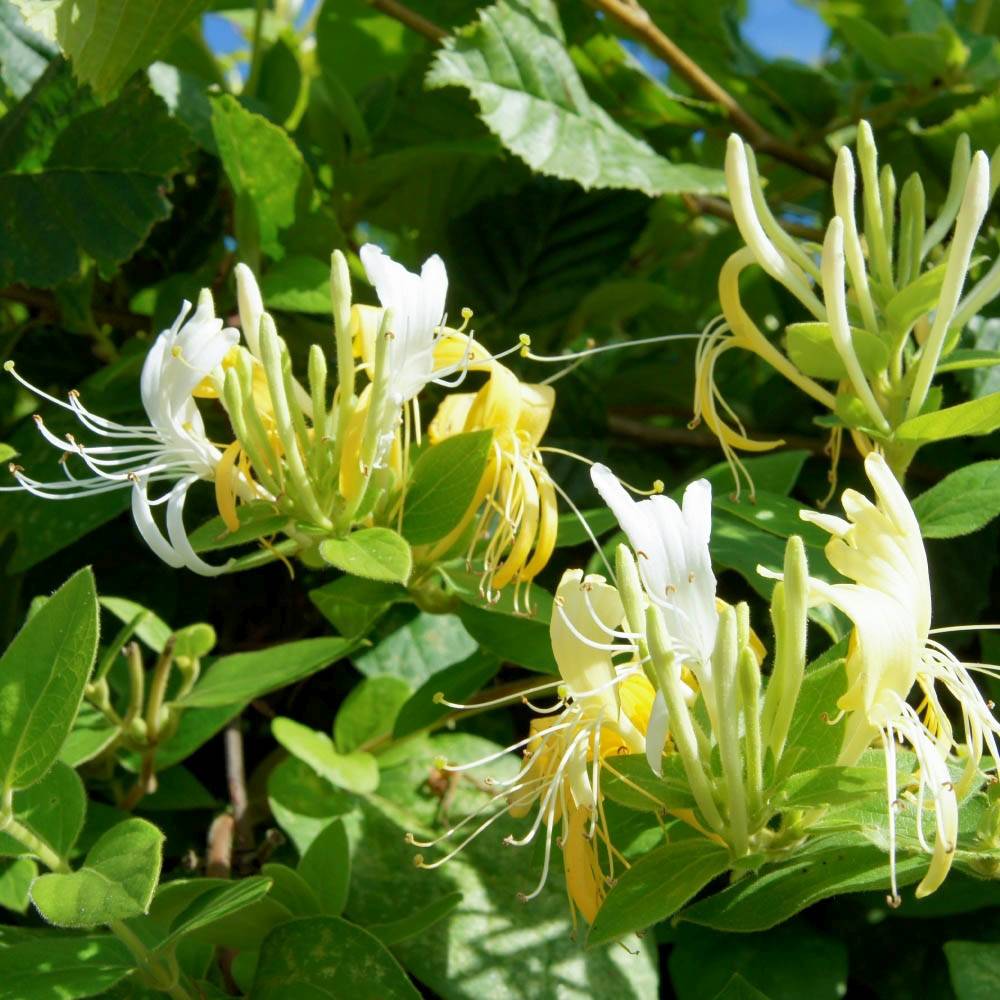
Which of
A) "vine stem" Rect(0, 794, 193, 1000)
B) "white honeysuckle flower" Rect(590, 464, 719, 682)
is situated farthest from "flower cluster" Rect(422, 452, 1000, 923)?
"vine stem" Rect(0, 794, 193, 1000)

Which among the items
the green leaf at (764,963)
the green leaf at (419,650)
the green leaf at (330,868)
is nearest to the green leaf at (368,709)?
the green leaf at (419,650)

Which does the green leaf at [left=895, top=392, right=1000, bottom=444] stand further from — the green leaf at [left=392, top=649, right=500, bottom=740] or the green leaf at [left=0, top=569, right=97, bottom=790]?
the green leaf at [left=0, top=569, right=97, bottom=790]

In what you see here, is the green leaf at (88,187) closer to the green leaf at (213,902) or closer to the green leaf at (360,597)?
the green leaf at (360,597)

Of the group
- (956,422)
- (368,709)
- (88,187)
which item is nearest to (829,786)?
(956,422)

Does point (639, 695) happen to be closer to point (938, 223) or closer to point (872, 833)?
point (872, 833)

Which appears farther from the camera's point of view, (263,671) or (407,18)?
(407,18)

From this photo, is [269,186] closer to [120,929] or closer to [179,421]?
[179,421]
